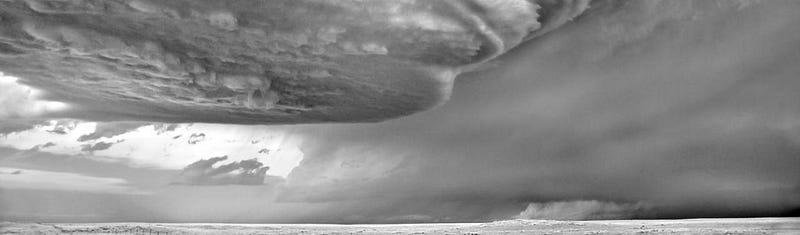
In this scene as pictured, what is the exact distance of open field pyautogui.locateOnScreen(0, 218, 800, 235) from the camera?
12922 millimetres

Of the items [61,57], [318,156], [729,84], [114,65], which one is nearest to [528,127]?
[729,84]

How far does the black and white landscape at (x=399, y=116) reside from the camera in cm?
852

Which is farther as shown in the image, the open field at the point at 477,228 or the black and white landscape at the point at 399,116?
the open field at the point at 477,228

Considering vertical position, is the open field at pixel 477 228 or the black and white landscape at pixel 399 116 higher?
the black and white landscape at pixel 399 116

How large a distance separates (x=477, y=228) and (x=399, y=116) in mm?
3439

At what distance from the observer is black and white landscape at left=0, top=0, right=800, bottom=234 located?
27.9 feet

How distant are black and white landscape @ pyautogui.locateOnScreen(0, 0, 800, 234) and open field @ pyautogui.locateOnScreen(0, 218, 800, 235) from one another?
2.4 inches

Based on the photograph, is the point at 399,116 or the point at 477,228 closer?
the point at 399,116

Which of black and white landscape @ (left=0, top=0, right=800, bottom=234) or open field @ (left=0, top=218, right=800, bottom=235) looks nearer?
black and white landscape @ (left=0, top=0, right=800, bottom=234)

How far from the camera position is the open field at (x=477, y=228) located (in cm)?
1292

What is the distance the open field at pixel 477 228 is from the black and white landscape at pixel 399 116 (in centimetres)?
6

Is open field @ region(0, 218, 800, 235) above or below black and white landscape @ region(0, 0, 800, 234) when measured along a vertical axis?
below

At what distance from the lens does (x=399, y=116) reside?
11.9 metres

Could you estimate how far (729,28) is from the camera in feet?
32.1
